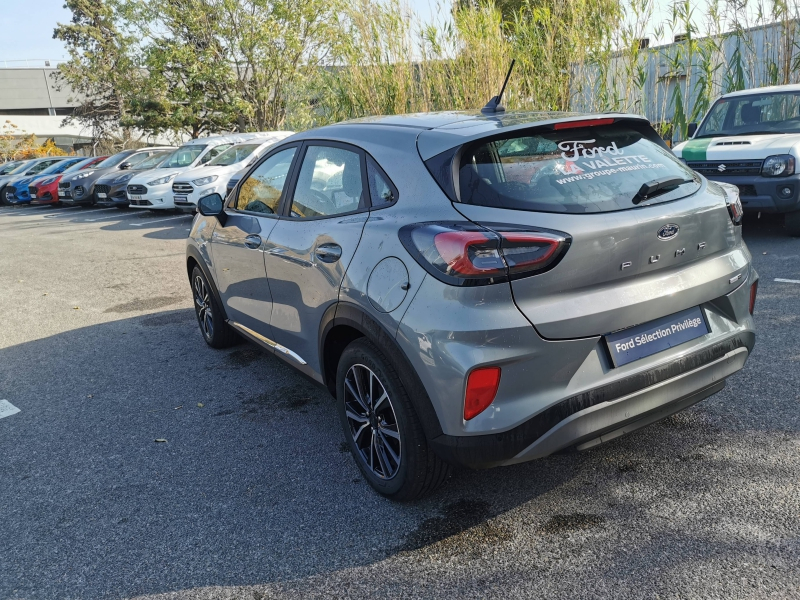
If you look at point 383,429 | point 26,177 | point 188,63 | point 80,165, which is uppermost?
point 188,63

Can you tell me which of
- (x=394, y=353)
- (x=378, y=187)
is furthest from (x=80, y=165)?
(x=394, y=353)

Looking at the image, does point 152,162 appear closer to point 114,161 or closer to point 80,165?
point 114,161

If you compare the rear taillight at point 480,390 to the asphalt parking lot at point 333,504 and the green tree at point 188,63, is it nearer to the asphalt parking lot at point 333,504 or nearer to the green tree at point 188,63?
the asphalt parking lot at point 333,504

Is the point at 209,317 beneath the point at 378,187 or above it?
beneath

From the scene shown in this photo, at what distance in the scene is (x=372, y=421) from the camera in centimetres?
320

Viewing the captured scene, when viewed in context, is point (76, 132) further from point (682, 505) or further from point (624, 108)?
point (682, 505)

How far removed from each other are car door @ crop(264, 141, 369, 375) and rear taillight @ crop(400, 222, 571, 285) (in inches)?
26.5

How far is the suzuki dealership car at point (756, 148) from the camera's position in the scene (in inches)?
297

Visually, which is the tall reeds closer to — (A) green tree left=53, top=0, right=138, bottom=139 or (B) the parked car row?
(B) the parked car row

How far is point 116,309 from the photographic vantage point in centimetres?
732

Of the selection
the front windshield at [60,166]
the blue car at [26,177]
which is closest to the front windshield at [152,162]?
the blue car at [26,177]

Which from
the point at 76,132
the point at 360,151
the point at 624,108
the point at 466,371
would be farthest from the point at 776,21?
the point at 76,132

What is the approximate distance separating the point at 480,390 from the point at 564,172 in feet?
3.25

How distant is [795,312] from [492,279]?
3.85 m
